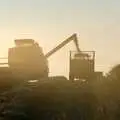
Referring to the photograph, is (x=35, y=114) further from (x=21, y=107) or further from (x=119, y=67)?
(x=119, y=67)

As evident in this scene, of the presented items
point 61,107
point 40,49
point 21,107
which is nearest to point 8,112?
point 21,107

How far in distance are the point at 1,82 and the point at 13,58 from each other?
711 inches

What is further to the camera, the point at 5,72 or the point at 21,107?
the point at 5,72

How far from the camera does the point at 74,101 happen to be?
22.6 m

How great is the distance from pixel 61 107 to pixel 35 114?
1.47 metres

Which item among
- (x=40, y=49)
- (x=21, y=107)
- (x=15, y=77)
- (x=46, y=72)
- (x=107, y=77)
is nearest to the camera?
(x=21, y=107)

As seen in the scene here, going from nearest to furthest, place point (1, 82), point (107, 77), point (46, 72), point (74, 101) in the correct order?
point (74, 101)
point (107, 77)
point (1, 82)
point (46, 72)

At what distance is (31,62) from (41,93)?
3179 cm

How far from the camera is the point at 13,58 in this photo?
176ft

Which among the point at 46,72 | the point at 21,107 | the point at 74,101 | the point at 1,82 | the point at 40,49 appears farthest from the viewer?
the point at 40,49

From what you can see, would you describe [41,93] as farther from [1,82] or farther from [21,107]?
[1,82]

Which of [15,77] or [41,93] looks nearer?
[41,93]

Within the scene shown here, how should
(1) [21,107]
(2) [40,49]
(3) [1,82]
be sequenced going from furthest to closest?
(2) [40,49], (3) [1,82], (1) [21,107]

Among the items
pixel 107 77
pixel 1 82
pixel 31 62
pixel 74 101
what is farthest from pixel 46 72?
pixel 74 101
